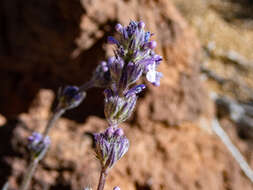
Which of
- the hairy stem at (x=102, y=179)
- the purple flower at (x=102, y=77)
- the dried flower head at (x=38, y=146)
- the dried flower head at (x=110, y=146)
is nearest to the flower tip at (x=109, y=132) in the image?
the dried flower head at (x=110, y=146)

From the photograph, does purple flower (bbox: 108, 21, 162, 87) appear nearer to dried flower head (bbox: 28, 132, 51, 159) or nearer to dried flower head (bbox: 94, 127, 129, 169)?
dried flower head (bbox: 94, 127, 129, 169)

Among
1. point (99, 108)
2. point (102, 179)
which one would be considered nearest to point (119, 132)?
point (102, 179)

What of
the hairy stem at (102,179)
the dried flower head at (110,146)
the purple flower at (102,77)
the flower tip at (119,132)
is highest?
the purple flower at (102,77)

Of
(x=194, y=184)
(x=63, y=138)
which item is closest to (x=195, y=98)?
(x=194, y=184)

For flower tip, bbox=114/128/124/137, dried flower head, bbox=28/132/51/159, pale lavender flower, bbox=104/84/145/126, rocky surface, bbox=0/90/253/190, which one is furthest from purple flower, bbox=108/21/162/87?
rocky surface, bbox=0/90/253/190

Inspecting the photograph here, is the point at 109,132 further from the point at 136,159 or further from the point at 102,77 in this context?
the point at 136,159

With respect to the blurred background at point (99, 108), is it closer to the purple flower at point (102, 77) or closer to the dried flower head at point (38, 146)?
the dried flower head at point (38, 146)
